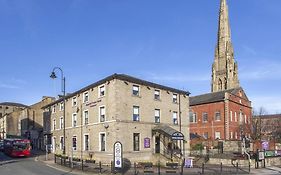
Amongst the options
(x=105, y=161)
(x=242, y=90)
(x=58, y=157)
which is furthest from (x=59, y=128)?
(x=242, y=90)

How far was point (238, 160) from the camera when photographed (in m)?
42.1

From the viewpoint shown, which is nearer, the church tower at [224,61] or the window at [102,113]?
the window at [102,113]

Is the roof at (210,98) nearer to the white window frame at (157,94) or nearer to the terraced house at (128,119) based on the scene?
the terraced house at (128,119)

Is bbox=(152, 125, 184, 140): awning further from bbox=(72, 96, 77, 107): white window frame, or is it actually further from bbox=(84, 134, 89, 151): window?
bbox=(72, 96, 77, 107): white window frame

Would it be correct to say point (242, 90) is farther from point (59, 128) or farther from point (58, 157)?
point (58, 157)

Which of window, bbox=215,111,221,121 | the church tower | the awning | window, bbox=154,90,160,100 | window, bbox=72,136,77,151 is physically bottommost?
window, bbox=72,136,77,151

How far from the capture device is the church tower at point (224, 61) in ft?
395

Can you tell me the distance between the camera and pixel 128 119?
4184cm

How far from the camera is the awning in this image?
43000mm

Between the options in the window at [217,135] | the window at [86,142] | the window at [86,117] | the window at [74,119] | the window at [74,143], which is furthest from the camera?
the window at [217,135]

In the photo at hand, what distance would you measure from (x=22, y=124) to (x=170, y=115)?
2214 inches

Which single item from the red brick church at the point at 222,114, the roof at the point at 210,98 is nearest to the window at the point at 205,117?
the red brick church at the point at 222,114

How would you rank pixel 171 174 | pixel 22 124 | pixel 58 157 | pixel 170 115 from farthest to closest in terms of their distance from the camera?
pixel 22 124 < pixel 170 115 < pixel 58 157 < pixel 171 174

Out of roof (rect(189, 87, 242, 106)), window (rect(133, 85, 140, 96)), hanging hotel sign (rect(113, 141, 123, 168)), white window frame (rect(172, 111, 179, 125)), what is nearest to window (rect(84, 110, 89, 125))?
window (rect(133, 85, 140, 96))
